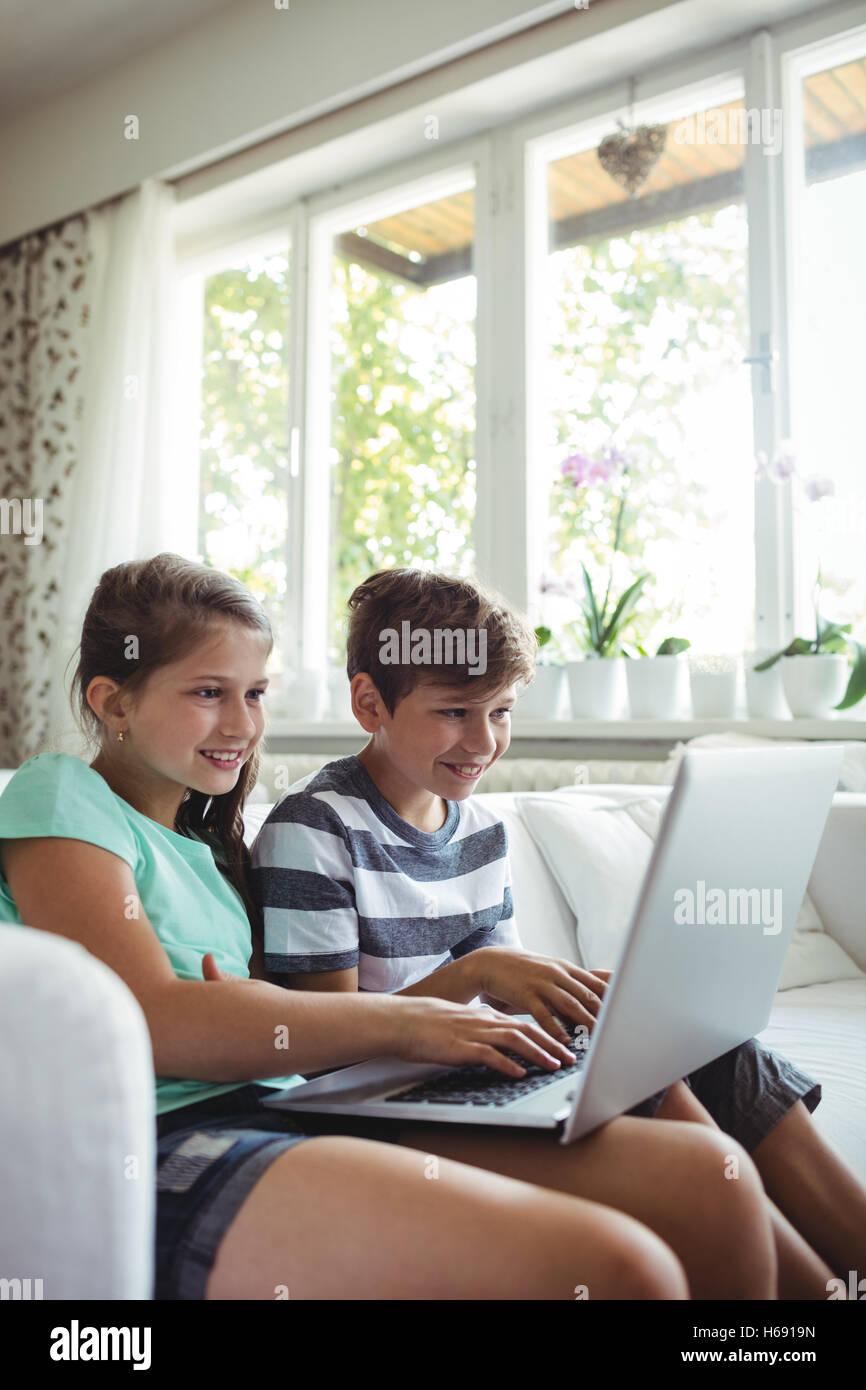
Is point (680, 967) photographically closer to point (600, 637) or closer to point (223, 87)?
point (600, 637)

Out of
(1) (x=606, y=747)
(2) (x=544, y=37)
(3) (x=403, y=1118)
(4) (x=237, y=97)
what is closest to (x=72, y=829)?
(3) (x=403, y=1118)

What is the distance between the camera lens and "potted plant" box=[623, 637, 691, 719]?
8.59ft

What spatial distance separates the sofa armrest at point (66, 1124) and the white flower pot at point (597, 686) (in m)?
2.20

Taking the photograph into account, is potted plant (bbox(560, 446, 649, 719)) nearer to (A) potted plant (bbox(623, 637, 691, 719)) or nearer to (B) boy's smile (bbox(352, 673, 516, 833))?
(A) potted plant (bbox(623, 637, 691, 719))

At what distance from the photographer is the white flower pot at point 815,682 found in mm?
2359

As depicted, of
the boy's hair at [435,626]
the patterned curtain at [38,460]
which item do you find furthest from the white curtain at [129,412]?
the boy's hair at [435,626]

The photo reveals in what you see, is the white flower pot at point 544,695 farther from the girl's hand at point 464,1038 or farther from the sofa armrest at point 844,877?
the girl's hand at point 464,1038

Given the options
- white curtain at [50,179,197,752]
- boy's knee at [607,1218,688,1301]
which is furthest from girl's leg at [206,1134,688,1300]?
white curtain at [50,179,197,752]

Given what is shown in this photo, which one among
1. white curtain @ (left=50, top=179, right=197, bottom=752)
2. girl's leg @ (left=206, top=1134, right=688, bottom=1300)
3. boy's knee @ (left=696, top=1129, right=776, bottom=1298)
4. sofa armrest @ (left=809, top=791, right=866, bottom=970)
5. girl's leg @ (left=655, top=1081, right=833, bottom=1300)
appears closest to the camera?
girl's leg @ (left=206, top=1134, right=688, bottom=1300)

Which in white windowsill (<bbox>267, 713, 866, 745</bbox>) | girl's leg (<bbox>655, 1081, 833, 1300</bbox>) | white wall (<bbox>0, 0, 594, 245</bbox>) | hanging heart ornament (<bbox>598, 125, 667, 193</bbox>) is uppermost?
white wall (<bbox>0, 0, 594, 245</bbox>)

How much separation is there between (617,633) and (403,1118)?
1.99 meters

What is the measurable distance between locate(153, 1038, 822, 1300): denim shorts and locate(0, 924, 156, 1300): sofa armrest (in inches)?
5.3

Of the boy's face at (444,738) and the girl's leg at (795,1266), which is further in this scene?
the boy's face at (444,738)

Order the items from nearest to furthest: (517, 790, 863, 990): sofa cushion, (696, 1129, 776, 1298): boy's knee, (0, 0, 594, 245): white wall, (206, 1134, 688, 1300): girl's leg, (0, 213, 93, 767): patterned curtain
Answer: (206, 1134, 688, 1300): girl's leg → (696, 1129, 776, 1298): boy's knee → (517, 790, 863, 990): sofa cushion → (0, 0, 594, 245): white wall → (0, 213, 93, 767): patterned curtain
